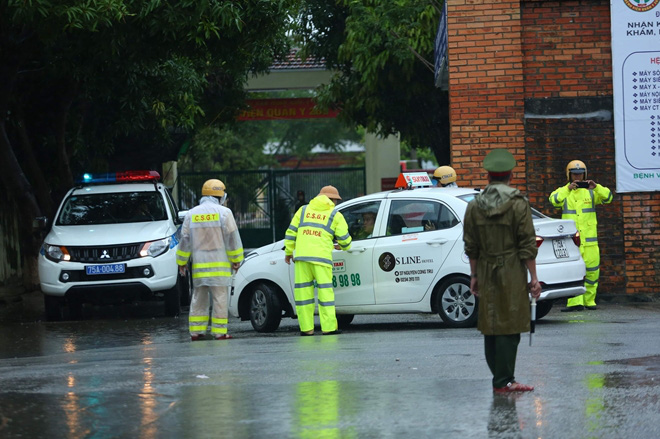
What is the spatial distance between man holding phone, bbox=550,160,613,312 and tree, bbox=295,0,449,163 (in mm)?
7111

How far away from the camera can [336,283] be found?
1266 cm

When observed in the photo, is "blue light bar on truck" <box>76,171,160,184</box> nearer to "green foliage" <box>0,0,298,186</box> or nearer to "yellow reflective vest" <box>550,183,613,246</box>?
"green foliage" <box>0,0,298,186</box>

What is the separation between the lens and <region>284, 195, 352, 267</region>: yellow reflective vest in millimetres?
12031

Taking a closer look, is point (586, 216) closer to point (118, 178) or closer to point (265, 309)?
point (265, 309)

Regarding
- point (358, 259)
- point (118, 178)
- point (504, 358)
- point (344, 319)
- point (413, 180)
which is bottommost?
point (344, 319)

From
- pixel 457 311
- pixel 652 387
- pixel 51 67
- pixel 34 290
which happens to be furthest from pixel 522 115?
pixel 34 290

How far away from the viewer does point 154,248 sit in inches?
601

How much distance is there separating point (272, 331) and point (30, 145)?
8935 millimetres

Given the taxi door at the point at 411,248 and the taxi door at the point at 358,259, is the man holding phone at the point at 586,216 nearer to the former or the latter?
the taxi door at the point at 411,248

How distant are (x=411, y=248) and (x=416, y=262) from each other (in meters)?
0.16

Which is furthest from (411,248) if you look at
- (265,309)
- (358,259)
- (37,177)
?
(37,177)

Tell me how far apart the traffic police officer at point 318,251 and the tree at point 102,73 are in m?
3.74

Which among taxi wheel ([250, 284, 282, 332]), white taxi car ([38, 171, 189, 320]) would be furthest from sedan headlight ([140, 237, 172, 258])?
taxi wheel ([250, 284, 282, 332])

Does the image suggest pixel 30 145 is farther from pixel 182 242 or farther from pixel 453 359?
pixel 453 359
